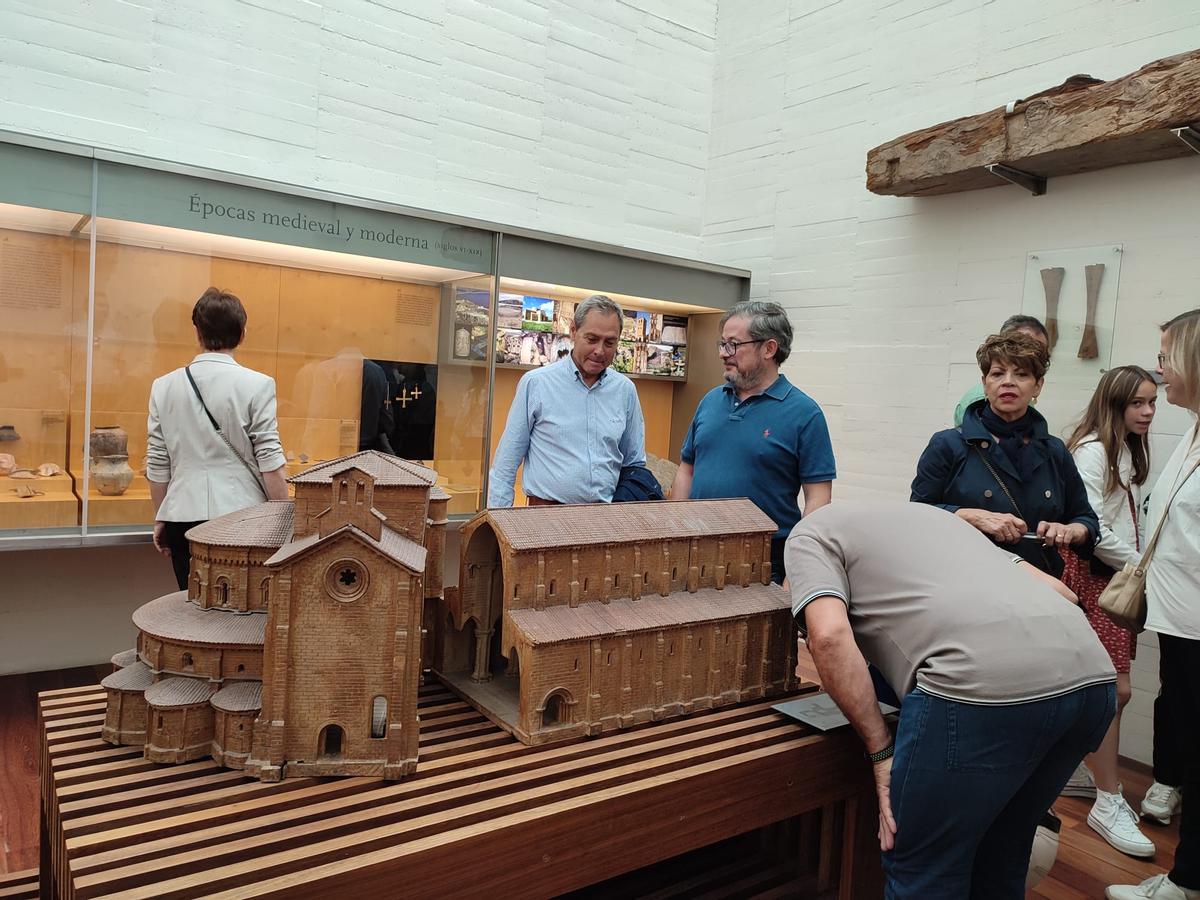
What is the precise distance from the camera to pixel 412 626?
164 cm

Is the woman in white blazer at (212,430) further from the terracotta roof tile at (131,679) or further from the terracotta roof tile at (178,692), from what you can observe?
the terracotta roof tile at (178,692)

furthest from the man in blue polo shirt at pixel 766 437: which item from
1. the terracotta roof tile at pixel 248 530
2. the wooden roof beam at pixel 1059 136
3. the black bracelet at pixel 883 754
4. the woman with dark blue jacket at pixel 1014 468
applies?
the wooden roof beam at pixel 1059 136

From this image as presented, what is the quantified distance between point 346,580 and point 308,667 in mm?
180

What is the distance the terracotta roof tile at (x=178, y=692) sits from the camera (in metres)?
1.58

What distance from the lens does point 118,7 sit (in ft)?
15.5

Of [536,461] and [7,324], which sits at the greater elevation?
[7,324]

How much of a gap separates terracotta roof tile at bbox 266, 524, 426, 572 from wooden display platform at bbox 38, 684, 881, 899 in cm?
43

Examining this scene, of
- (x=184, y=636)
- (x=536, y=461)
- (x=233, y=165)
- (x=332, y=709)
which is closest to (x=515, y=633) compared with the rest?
(x=332, y=709)

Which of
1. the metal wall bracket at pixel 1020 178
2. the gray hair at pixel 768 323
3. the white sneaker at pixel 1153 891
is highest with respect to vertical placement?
the metal wall bracket at pixel 1020 178

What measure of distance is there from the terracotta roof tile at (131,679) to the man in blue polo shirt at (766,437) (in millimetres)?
2082

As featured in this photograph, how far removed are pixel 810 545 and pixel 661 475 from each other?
131 inches

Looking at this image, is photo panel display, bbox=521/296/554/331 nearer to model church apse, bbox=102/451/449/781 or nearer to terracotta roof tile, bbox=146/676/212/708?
model church apse, bbox=102/451/449/781

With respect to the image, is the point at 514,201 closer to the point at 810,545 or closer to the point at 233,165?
the point at 233,165

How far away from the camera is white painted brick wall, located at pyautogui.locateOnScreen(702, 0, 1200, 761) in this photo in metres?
4.48
